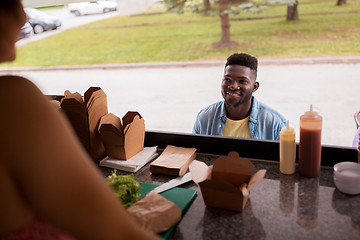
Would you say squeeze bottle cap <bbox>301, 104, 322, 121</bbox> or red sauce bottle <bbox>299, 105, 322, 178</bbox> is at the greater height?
squeeze bottle cap <bbox>301, 104, 322, 121</bbox>

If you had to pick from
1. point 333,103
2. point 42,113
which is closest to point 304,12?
point 333,103

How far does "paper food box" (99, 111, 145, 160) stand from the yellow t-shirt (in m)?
0.82

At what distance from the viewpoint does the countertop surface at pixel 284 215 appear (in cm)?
89

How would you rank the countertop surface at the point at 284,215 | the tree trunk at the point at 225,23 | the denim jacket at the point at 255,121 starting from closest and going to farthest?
the countertop surface at the point at 284,215, the denim jacket at the point at 255,121, the tree trunk at the point at 225,23

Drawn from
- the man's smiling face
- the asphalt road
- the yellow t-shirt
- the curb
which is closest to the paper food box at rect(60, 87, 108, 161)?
the man's smiling face

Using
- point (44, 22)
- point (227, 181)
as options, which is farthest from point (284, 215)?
point (44, 22)

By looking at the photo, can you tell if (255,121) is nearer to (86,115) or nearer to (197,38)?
(86,115)

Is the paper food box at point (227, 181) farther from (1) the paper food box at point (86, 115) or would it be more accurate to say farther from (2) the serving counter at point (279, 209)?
(1) the paper food box at point (86, 115)

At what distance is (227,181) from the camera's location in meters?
1.04

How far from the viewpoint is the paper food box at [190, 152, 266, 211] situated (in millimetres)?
968

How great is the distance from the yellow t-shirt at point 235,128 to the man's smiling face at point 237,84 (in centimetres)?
13

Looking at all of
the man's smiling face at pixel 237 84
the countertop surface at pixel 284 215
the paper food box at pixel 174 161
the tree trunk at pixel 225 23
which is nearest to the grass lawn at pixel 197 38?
the tree trunk at pixel 225 23

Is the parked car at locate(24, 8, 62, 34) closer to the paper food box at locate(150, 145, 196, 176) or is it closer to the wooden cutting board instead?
the paper food box at locate(150, 145, 196, 176)

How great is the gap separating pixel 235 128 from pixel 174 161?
2.94ft
